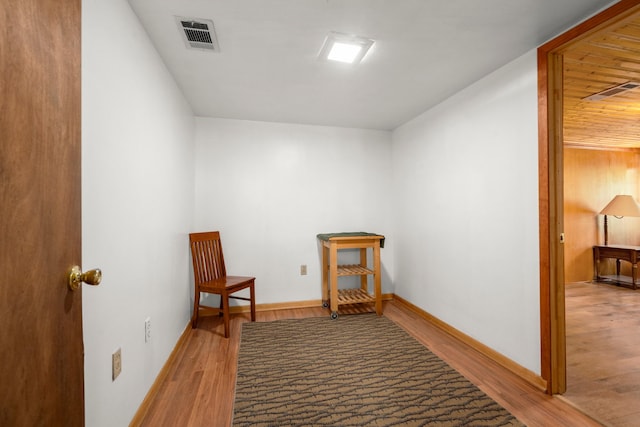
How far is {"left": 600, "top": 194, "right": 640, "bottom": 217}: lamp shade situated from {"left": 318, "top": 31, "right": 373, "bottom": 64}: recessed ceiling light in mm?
4960

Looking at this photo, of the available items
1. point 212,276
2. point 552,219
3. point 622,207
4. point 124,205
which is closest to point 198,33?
point 124,205

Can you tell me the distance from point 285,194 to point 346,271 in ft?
3.74

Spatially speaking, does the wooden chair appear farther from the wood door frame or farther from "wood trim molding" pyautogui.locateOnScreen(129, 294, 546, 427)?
the wood door frame

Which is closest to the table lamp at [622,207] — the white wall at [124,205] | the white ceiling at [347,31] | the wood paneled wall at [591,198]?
the wood paneled wall at [591,198]

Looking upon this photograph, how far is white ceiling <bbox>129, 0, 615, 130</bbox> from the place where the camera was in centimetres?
150

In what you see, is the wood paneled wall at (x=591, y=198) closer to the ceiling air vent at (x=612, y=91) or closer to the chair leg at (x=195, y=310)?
the ceiling air vent at (x=612, y=91)

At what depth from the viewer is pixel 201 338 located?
2576 millimetres

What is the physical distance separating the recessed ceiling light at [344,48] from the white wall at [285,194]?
4.97 feet

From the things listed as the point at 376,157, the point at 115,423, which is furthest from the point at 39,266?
the point at 376,157

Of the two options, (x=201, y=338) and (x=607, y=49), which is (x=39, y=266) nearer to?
(x=201, y=338)

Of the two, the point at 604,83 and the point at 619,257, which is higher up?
the point at 604,83

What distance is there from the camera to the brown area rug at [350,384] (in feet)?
5.11

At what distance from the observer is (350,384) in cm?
187

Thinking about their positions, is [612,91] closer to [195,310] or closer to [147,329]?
[147,329]
